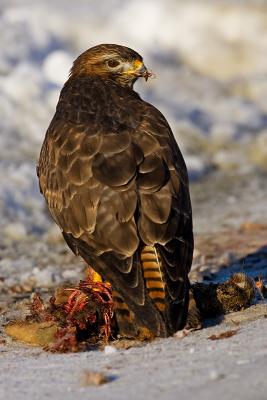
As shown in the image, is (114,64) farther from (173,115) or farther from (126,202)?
(173,115)

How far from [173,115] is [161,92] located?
1.25 meters

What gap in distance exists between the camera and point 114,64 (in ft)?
26.5

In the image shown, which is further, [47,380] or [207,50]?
[207,50]

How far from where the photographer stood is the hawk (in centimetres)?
611

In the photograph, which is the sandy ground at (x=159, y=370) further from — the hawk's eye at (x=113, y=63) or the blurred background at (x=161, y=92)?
the blurred background at (x=161, y=92)

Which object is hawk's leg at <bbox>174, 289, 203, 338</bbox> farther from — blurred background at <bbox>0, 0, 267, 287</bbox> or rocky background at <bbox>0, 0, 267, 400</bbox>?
blurred background at <bbox>0, 0, 267, 287</bbox>

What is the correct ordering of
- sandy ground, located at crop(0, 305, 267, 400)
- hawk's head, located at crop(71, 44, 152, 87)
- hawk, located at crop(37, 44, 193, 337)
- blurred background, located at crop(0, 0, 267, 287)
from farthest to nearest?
blurred background, located at crop(0, 0, 267, 287) → hawk's head, located at crop(71, 44, 152, 87) → hawk, located at crop(37, 44, 193, 337) → sandy ground, located at crop(0, 305, 267, 400)

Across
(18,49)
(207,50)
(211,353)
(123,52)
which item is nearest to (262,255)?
(123,52)

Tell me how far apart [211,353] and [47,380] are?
34.7 inches

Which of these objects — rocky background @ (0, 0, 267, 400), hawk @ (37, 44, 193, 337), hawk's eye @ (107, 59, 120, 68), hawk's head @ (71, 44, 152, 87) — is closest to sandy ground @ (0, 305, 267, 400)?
rocky background @ (0, 0, 267, 400)

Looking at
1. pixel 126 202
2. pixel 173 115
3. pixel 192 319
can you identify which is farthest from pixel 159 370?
pixel 173 115

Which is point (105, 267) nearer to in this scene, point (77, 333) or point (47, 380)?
point (77, 333)

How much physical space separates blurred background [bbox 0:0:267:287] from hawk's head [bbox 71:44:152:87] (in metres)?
2.06

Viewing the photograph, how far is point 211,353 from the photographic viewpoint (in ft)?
18.0
